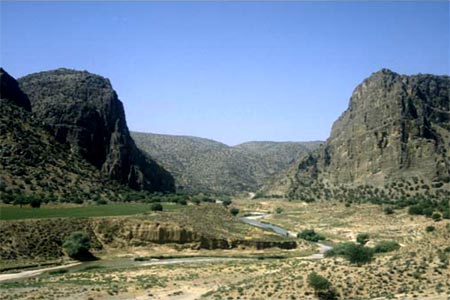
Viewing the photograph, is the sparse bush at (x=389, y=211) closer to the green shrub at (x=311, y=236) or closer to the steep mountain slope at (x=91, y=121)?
the green shrub at (x=311, y=236)

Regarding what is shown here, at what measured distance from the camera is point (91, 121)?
149 m

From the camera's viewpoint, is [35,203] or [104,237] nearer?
[104,237]

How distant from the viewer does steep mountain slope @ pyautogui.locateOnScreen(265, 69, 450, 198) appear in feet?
516

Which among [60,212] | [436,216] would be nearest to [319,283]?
[60,212]

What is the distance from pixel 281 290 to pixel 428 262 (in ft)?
38.2

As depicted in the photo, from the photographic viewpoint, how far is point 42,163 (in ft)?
351

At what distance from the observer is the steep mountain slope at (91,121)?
5472 inches

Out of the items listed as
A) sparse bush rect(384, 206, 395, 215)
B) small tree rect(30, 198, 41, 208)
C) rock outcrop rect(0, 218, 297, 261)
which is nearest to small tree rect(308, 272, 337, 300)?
rock outcrop rect(0, 218, 297, 261)

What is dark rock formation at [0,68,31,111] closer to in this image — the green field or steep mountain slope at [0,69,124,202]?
steep mountain slope at [0,69,124,202]

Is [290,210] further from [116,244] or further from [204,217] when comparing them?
[116,244]

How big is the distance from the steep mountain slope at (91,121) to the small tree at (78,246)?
72.7 m

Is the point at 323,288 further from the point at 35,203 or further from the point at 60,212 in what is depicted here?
the point at 35,203

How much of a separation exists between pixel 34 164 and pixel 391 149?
11690 cm

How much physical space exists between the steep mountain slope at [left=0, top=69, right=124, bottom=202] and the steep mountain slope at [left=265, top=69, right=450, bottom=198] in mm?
83255
